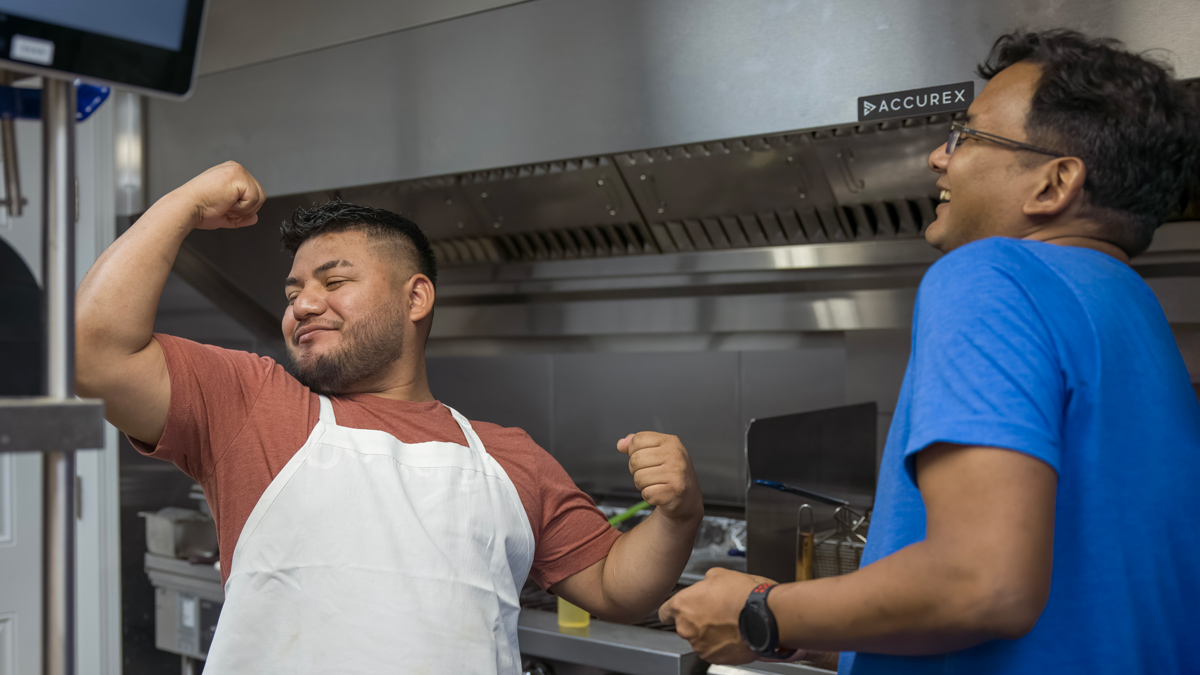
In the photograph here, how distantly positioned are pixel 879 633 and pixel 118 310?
0.87m

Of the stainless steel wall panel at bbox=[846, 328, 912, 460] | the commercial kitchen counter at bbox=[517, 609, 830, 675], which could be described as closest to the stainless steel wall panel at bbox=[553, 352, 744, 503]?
the stainless steel wall panel at bbox=[846, 328, 912, 460]

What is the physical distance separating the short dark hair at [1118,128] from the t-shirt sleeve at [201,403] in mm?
960

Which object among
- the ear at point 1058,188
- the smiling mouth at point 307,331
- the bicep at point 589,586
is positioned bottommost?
the bicep at point 589,586

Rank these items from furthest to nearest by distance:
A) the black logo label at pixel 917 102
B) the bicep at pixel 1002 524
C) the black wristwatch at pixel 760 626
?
the black logo label at pixel 917 102
the black wristwatch at pixel 760 626
the bicep at pixel 1002 524

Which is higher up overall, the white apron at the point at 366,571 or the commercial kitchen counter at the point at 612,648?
the white apron at the point at 366,571

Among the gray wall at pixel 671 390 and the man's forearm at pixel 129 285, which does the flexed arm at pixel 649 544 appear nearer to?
the man's forearm at pixel 129 285

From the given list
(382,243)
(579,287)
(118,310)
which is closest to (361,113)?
(579,287)

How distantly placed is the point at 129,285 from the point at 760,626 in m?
0.79

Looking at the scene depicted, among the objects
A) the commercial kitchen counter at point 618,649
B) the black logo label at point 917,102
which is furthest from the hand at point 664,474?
the black logo label at point 917,102

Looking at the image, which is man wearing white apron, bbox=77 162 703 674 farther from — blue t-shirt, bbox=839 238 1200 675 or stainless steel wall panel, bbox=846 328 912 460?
stainless steel wall panel, bbox=846 328 912 460

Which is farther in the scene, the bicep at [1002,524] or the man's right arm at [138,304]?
the man's right arm at [138,304]

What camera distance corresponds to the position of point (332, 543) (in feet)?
3.46

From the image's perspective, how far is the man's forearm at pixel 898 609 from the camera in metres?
0.66

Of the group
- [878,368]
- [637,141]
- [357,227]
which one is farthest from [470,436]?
[878,368]
